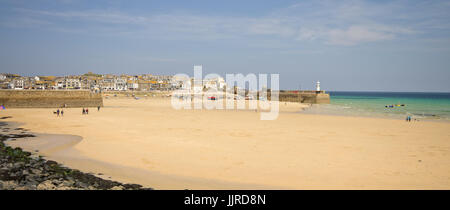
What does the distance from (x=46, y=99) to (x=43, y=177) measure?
3141cm

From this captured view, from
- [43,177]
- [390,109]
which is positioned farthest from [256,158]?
[390,109]

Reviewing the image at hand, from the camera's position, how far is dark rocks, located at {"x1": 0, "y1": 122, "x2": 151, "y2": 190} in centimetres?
736

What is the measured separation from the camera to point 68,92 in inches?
1451

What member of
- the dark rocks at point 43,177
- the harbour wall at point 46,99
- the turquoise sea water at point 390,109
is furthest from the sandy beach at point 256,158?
the harbour wall at point 46,99

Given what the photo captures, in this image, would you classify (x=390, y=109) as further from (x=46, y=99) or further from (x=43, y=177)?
(x=43, y=177)

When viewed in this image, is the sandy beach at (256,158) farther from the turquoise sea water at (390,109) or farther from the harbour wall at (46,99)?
the harbour wall at (46,99)

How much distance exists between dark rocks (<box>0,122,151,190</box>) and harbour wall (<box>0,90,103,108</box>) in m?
27.7

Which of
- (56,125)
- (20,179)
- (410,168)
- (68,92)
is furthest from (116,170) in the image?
(68,92)

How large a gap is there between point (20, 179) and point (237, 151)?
25.2 ft

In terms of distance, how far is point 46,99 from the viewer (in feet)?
115

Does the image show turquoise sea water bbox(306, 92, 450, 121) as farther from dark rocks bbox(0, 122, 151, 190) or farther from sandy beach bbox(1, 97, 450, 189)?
dark rocks bbox(0, 122, 151, 190)
